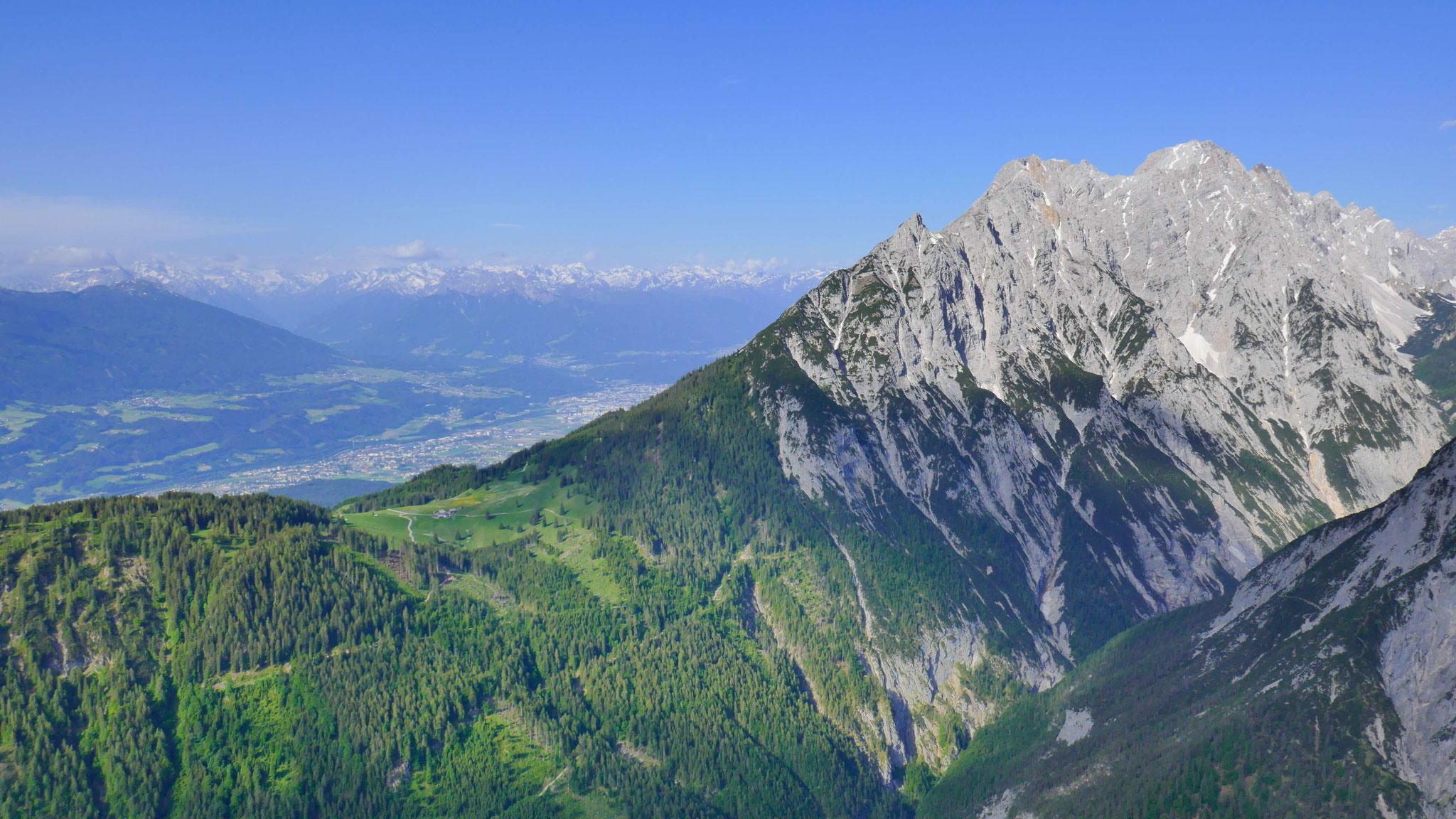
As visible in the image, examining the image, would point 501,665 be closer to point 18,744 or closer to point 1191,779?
point 18,744

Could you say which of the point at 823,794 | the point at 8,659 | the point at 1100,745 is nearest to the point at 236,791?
the point at 8,659

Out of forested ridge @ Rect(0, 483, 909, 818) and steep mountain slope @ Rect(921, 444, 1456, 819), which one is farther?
forested ridge @ Rect(0, 483, 909, 818)

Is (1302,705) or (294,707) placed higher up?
(294,707)

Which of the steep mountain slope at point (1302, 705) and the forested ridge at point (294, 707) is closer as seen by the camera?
the steep mountain slope at point (1302, 705)

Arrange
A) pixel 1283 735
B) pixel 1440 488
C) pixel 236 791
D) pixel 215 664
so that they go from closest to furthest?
1. pixel 1283 735
2. pixel 1440 488
3. pixel 236 791
4. pixel 215 664

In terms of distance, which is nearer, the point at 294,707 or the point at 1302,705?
the point at 1302,705
